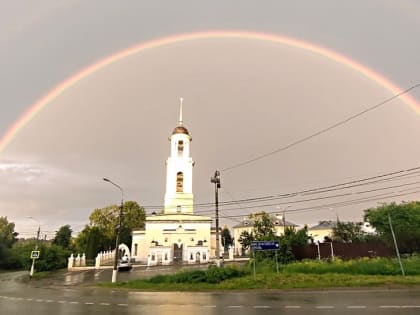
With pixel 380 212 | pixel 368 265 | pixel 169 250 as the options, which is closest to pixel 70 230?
pixel 169 250

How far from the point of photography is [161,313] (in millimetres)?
11617

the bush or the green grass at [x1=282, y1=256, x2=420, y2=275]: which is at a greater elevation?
the green grass at [x1=282, y1=256, x2=420, y2=275]

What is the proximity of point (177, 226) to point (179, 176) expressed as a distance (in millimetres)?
10767

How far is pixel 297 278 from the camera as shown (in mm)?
21969

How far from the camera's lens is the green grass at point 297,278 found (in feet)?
66.8

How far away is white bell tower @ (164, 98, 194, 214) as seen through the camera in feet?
211

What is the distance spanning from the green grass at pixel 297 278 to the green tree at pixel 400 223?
14.8 m

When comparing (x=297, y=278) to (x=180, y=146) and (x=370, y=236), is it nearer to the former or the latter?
(x=370, y=236)

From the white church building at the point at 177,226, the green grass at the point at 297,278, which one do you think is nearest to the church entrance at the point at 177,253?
the white church building at the point at 177,226

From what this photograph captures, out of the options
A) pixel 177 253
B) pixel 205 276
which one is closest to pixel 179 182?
pixel 177 253

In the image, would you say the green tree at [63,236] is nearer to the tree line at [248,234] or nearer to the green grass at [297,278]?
the tree line at [248,234]

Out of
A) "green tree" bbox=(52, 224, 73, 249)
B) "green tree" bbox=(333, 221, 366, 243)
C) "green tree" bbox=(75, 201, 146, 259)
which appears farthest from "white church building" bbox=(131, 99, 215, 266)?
"green tree" bbox=(52, 224, 73, 249)

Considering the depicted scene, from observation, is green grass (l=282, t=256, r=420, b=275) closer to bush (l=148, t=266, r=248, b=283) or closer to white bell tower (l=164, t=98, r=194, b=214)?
bush (l=148, t=266, r=248, b=283)

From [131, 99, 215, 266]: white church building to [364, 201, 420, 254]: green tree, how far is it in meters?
27.2
